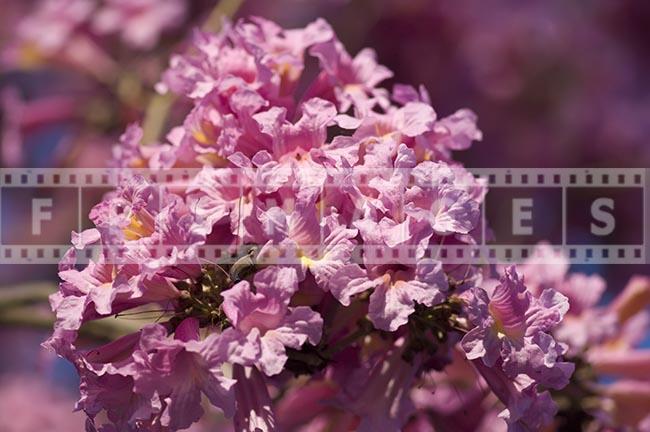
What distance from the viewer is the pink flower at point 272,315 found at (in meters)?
0.95

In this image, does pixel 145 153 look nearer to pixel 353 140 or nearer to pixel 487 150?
pixel 353 140

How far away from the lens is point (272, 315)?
0.96 metres

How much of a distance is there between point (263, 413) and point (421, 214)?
0.25m

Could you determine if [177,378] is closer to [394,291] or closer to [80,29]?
[394,291]

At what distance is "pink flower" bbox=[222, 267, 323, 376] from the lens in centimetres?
95

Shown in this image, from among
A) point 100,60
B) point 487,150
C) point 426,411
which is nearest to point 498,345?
point 426,411

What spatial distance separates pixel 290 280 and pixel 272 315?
4 cm

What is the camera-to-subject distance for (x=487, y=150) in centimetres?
289

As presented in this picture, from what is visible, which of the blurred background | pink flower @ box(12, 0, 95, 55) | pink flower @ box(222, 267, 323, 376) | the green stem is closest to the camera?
pink flower @ box(222, 267, 323, 376)

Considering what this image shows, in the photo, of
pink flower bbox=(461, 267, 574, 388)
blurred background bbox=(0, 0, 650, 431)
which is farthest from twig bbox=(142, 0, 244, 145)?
blurred background bbox=(0, 0, 650, 431)

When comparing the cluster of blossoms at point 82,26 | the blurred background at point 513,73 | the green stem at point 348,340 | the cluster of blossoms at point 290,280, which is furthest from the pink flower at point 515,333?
the blurred background at point 513,73

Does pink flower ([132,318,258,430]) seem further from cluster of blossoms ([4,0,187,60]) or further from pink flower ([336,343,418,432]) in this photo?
cluster of blossoms ([4,0,187,60])

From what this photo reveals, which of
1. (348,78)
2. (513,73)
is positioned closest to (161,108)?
(348,78)

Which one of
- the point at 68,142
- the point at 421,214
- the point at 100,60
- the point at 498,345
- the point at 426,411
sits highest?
the point at 100,60
